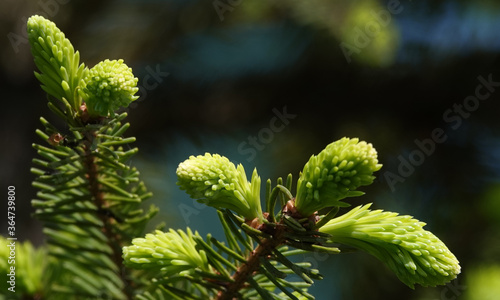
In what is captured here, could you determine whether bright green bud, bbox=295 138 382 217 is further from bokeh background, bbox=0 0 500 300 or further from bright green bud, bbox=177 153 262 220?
bokeh background, bbox=0 0 500 300

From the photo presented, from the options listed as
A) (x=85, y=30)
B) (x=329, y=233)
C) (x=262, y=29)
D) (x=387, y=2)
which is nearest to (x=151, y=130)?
(x=85, y=30)

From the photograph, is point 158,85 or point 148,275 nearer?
point 148,275

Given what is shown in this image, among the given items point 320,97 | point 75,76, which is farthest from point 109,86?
point 320,97

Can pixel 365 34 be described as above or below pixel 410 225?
above

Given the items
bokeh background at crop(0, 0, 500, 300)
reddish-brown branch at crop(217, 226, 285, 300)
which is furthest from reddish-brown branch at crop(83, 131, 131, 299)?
bokeh background at crop(0, 0, 500, 300)

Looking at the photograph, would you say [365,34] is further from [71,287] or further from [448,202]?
[71,287]

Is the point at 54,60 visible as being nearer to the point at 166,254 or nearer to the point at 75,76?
the point at 75,76

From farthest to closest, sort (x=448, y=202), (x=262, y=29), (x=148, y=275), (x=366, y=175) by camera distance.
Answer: (x=262, y=29)
(x=448, y=202)
(x=148, y=275)
(x=366, y=175)

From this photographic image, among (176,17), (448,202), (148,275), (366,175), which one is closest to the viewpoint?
(366,175)
